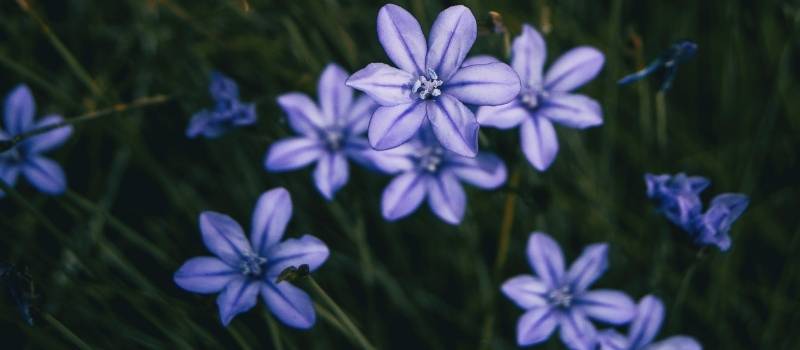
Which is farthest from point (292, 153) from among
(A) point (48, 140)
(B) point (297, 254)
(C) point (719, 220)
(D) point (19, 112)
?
(C) point (719, 220)

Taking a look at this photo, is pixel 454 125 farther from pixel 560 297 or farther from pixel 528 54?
pixel 560 297

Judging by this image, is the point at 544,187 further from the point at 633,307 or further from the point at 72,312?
the point at 72,312

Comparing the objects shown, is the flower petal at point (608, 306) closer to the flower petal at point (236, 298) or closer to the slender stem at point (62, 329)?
the flower petal at point (236, 298)

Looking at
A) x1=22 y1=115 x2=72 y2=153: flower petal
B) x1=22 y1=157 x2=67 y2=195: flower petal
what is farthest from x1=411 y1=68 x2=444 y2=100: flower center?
x1=22 y1=115 x2=72 y2=153: flower petal

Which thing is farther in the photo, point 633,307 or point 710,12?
point 710,12

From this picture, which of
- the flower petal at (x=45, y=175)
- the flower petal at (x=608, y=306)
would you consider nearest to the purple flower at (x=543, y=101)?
the flower petal at (x=608, y=306)

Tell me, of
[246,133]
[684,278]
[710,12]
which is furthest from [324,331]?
[710,12]

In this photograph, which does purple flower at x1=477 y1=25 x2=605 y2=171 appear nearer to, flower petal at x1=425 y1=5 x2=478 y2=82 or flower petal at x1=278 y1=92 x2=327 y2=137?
flower petal at x1=425 y1=5 x2=478 y2=82
